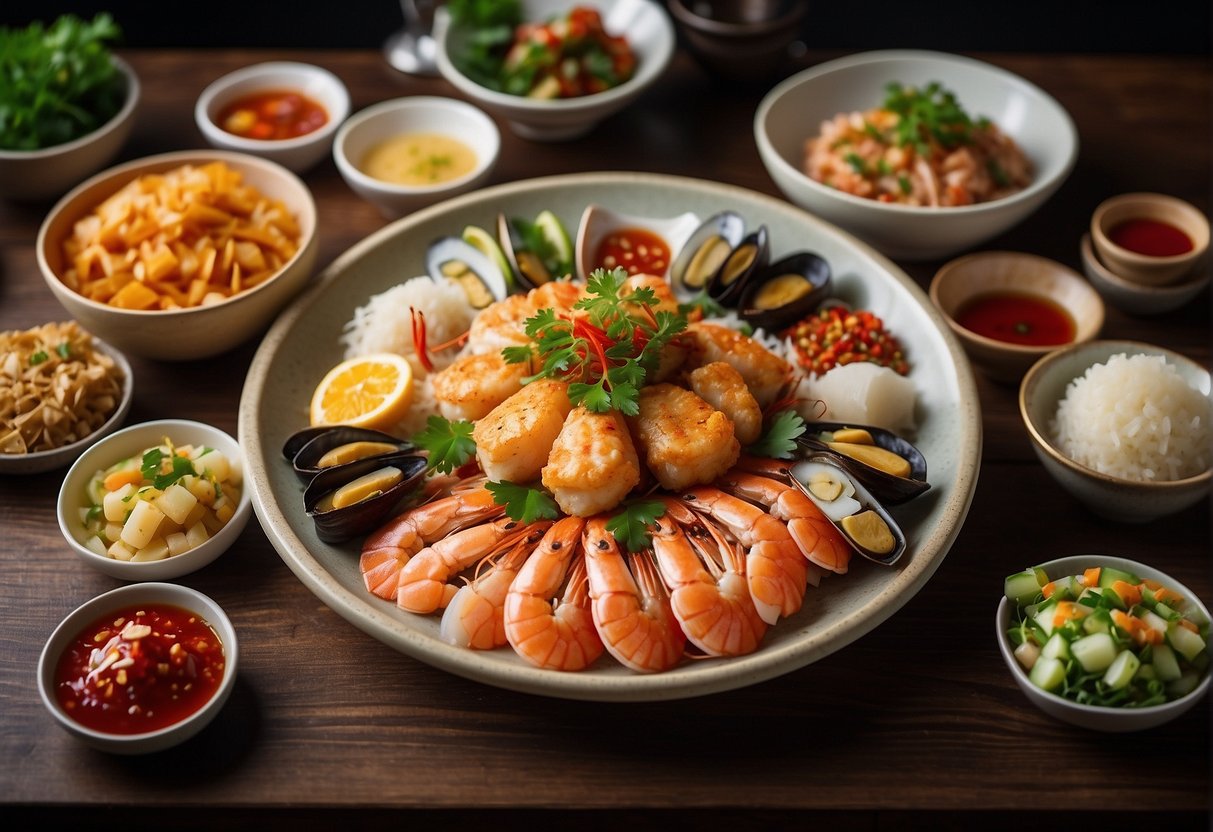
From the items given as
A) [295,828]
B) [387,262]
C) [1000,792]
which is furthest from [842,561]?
[387,262]

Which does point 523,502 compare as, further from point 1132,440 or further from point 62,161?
point 62,161

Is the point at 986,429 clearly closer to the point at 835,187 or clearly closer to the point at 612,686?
the point at 835,187

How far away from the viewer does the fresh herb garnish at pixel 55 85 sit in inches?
189

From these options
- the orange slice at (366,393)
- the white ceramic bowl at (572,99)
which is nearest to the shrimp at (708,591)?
the orange slice at (366,393)

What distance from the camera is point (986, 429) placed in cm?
411

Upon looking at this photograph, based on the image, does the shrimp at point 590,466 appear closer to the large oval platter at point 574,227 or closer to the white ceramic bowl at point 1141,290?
the large oval platter at point 574,227

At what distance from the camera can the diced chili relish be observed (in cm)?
397

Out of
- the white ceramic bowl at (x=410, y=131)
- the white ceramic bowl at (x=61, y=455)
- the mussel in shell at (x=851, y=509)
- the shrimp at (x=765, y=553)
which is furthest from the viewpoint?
the white ceramic bowl at (x=410, y=131)

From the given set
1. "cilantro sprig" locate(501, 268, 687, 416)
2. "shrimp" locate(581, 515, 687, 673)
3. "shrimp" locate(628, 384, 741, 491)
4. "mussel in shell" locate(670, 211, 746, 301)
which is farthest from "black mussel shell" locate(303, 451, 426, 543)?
"mussel in shell" locate(670, 211, 746, 301)

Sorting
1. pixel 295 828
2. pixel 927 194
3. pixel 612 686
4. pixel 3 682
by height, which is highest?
pixel 927 194

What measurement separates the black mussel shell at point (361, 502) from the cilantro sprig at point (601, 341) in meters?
0.53

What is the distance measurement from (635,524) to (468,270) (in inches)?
63.5

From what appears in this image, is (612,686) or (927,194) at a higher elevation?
(927,194)

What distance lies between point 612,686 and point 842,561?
0.87 m
